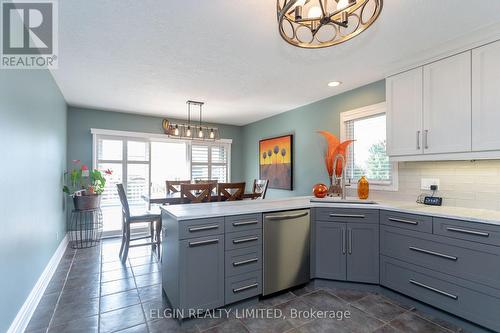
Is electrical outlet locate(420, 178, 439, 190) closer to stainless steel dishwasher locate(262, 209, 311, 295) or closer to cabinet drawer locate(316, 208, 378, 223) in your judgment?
cabinet drawer locate(316, 208, 378, 223)

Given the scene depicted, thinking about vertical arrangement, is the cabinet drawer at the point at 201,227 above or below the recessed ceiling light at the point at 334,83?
below

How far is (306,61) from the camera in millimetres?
2615

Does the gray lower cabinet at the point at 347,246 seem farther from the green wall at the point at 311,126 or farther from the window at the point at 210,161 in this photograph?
the window at the point at 210,161

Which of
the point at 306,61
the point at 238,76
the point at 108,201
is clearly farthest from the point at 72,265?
the point at 306,61

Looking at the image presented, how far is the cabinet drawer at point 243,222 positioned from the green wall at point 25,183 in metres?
1.53

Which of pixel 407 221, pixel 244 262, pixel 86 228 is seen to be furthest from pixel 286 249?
pixel 86 228

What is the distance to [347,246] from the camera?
2537 mm

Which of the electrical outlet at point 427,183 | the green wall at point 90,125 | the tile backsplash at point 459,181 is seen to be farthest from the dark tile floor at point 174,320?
the green wall at point 90,125

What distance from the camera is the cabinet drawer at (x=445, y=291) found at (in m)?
1.78

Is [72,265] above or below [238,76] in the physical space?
below

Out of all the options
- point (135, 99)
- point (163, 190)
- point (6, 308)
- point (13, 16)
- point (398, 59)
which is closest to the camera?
point (6, 308)

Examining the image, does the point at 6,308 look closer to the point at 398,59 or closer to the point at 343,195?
the point at 343,195

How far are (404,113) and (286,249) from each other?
6.31 ft

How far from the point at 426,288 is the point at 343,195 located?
114 cm
